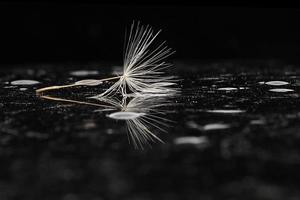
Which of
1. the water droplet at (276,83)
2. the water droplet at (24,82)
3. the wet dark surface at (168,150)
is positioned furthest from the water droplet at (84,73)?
the water droplet at (276,83)

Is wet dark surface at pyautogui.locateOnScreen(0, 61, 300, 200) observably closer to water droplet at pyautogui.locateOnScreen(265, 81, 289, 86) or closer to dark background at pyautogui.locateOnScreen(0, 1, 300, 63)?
water droplet at pyautogui.locateOnScreen(265, 81, 289, 86)

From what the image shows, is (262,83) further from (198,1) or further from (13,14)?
(13,14)

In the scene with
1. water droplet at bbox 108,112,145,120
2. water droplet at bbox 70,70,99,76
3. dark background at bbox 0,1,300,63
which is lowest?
water droplet at bbox 108,112,145,120

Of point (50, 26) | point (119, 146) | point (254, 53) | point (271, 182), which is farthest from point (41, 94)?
point (254, 53)

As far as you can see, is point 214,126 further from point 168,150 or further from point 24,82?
point 24,82

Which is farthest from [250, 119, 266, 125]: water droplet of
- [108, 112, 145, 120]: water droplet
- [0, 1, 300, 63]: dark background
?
[0, 1, 300, 63]: dark background

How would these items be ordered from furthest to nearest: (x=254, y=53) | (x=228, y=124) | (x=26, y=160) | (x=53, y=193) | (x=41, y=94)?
(x=254, y=53)
(x=41, y=94)
(x=228, y=124)
(x=26, y=160)
(x=53, y=193)
